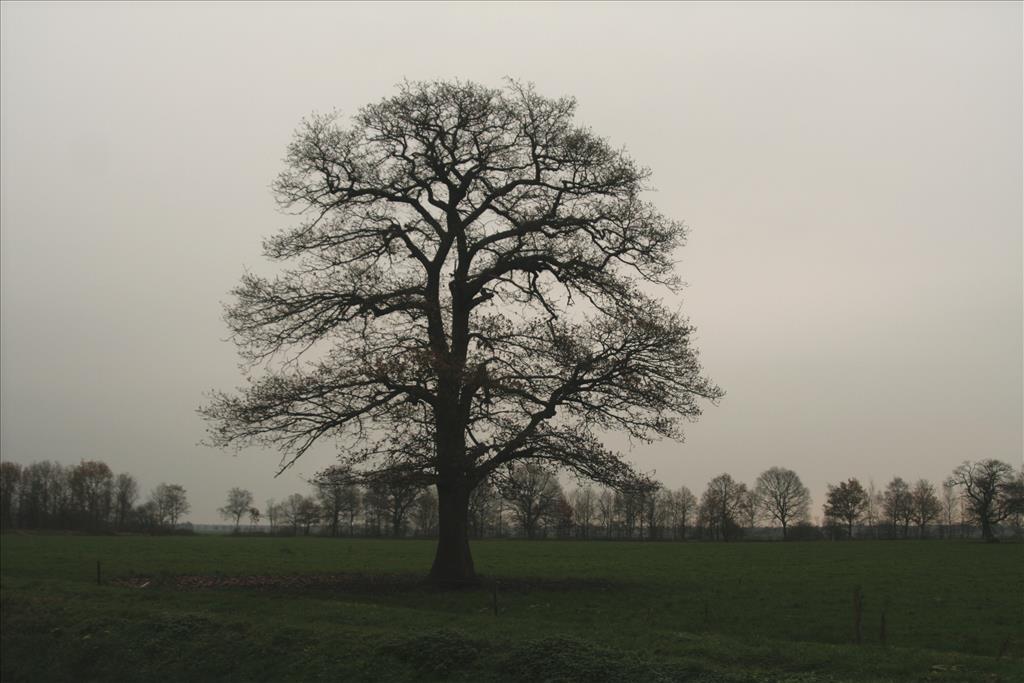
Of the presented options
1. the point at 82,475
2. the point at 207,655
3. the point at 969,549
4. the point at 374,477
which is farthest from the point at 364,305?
the point at 82,475

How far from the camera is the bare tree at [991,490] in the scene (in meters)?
29.0

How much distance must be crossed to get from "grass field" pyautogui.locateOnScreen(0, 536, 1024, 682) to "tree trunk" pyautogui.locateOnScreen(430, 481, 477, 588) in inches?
34.9

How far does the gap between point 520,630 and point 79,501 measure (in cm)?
13231

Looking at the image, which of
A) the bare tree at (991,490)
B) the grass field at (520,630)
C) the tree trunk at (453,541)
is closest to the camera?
the grass field at (520,630)

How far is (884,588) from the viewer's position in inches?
1014

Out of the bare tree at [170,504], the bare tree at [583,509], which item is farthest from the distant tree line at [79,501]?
the bare tree at [583,509]

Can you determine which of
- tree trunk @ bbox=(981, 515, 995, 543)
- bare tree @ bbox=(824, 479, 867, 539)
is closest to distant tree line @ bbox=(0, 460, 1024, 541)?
bare tree @ bbox=(824, 479, 867, 539)

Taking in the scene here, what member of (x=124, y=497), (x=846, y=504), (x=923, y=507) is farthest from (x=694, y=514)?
(x=124, y=497)

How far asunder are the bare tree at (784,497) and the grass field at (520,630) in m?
104

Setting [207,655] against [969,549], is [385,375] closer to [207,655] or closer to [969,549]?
[207,655]

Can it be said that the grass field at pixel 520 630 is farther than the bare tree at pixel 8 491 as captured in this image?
No

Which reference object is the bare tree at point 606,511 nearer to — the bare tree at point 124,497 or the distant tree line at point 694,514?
the distant tree line at point 694,514

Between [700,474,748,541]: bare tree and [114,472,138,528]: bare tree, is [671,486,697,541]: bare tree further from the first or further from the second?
[114,472,138,528]: bare tree

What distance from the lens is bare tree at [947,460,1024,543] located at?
29.0 meters
